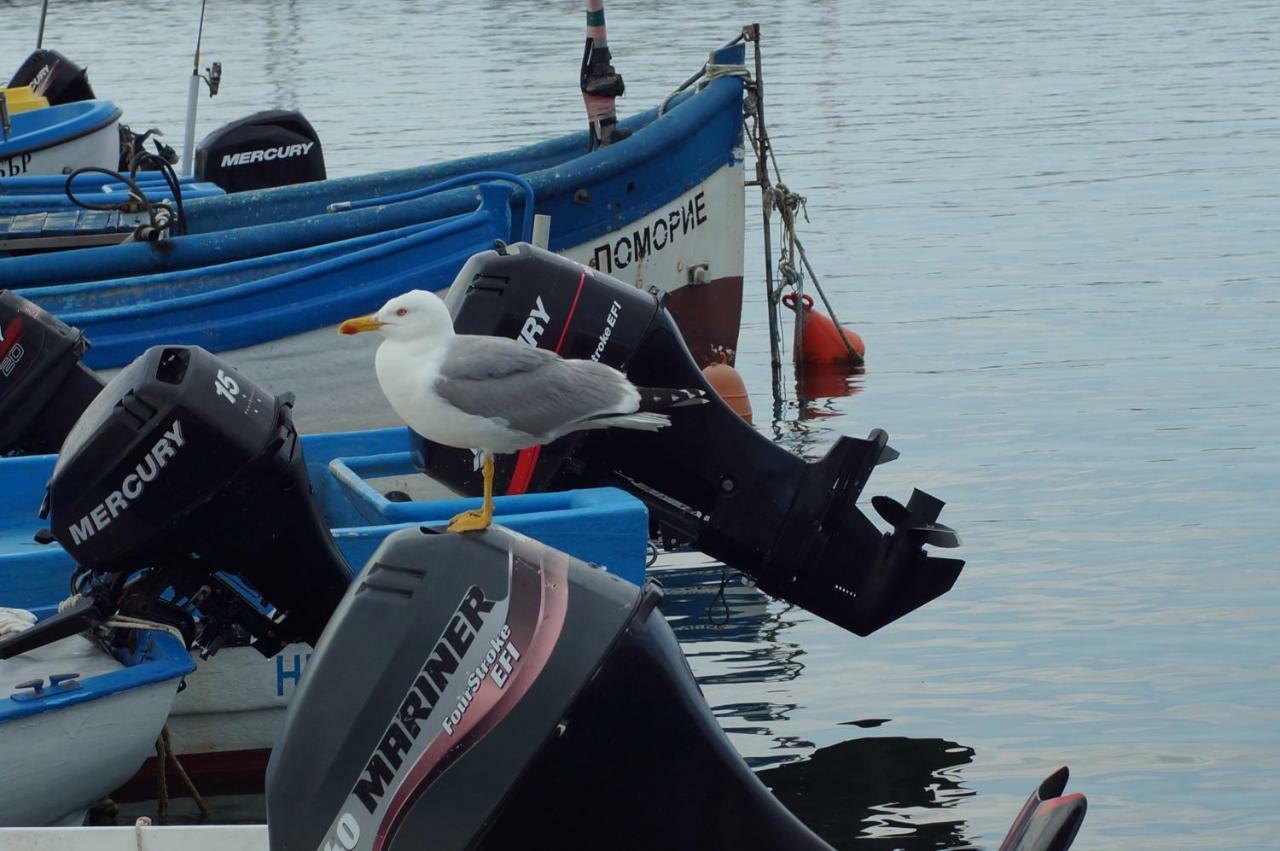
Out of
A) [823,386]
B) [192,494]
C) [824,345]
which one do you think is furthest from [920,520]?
[824,345]

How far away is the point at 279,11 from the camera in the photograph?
42312 mm

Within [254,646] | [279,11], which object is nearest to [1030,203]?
[254,646]

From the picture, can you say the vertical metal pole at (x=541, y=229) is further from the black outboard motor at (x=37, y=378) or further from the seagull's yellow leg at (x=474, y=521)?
the seagull's yellow leg at (x=474, y=521)

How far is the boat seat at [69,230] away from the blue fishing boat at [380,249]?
298 mm

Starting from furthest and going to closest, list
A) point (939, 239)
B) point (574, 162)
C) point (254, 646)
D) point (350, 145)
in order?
point (350, 145) < point (939, 239) < point (574, 162) < point (254, 646)

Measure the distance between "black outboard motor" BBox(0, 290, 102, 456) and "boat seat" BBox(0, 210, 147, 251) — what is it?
295 centimetres

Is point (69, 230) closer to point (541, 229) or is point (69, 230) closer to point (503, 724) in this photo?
point (541, 229)

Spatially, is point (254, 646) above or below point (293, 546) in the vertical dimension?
below

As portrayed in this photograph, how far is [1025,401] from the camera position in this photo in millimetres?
10008

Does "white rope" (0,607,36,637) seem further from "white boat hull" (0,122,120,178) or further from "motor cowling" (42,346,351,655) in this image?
"white boat hull" (0,122,120,178)

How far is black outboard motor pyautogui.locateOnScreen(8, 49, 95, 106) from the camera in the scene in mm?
14695

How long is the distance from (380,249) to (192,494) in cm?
318

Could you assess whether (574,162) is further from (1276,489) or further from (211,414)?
(211,414)

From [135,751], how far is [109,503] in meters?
0.65
